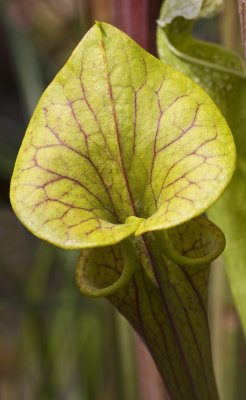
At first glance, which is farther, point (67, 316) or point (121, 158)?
point (67, 316)

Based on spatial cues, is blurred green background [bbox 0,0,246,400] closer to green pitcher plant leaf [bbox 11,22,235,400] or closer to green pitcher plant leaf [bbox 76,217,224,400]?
green pitcher plant leaf [bbox 76,217,224,400]

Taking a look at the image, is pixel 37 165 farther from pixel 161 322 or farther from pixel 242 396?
pixel 242 396

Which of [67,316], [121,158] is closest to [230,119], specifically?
[121,158]

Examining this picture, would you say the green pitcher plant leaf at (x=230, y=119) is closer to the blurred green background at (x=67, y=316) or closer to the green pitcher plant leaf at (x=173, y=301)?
the green pitcher plant leaf at (x=173, y=301)

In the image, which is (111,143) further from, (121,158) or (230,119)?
(230,119)

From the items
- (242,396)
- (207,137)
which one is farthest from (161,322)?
(242,396)
